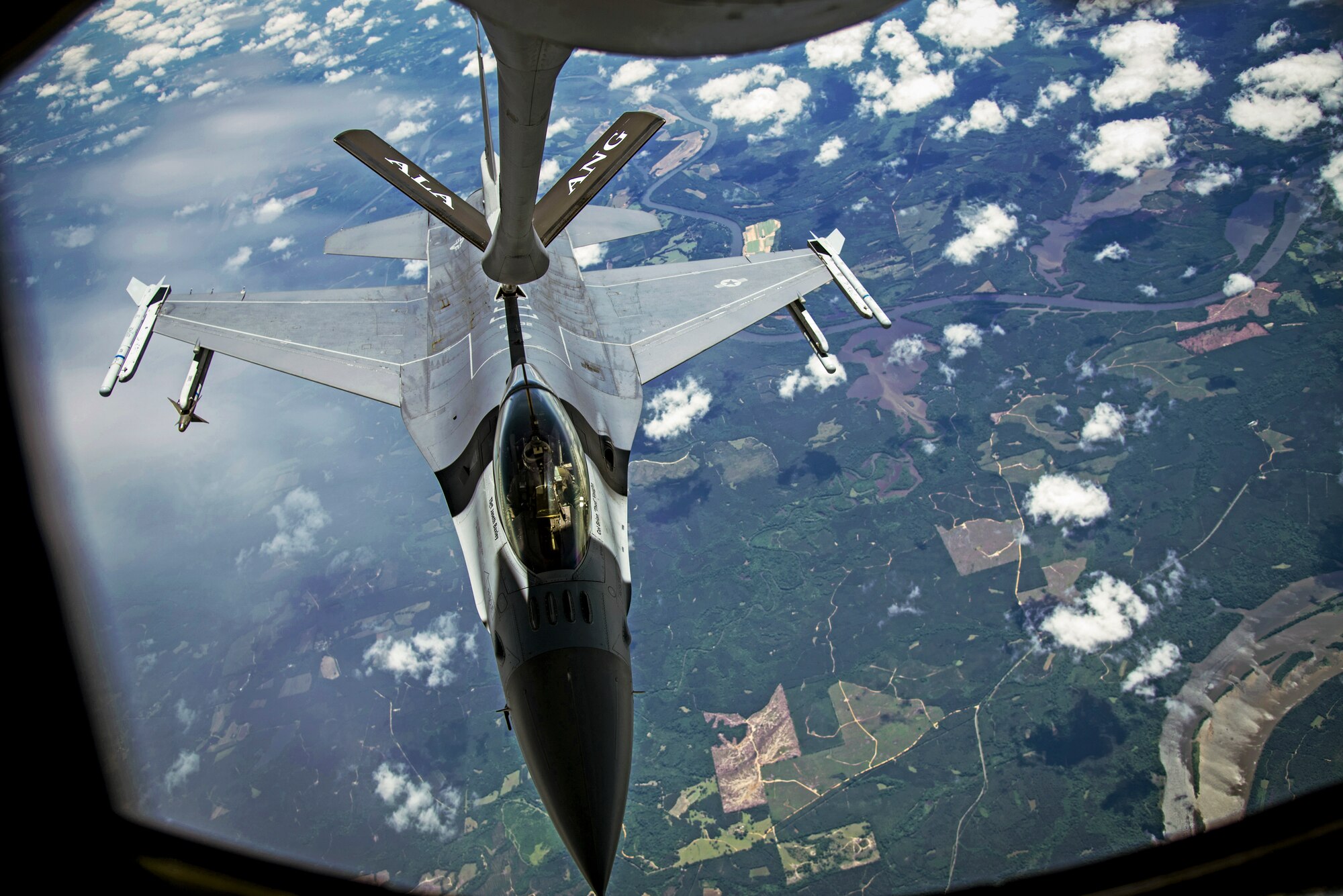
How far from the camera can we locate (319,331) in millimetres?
12430

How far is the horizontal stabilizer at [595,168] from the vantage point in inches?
354

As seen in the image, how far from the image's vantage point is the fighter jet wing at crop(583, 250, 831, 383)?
12195mm

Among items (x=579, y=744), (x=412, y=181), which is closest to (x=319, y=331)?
(x=412, y=181)

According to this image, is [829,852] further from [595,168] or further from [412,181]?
[412,181]

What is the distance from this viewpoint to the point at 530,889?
2258cm

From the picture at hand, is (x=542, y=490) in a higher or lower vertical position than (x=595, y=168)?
lower

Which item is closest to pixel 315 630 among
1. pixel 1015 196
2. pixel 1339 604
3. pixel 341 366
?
pixel 341 366

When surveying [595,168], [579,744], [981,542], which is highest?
[595,168]

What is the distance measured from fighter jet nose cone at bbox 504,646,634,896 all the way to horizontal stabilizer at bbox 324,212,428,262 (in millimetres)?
10369

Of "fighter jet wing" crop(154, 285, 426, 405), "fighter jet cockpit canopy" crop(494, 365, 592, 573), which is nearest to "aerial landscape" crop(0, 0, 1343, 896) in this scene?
"fighter jet wing" crop(154, 285, 426, 405)

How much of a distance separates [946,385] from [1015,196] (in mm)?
16459

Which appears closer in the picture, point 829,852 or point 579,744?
point 579,744

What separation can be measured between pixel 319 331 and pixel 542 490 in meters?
7.69

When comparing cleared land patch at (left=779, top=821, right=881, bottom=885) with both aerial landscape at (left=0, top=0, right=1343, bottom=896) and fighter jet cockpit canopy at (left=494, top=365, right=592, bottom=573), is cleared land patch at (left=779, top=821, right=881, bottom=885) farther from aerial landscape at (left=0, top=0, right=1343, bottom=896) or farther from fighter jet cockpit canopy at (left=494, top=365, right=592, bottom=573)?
fighter jet cockpit canopy at (left=494, top=365, right=592, bottom=573)
